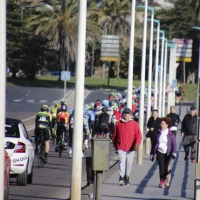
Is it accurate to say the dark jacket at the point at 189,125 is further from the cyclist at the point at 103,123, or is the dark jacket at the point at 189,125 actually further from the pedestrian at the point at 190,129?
the cyclist at the point at 103,123

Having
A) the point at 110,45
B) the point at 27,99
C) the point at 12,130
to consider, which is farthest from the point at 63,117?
the point at 110,45

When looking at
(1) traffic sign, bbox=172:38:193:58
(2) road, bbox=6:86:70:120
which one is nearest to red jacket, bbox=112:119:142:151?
(2) road, bbox=6:86:70:120

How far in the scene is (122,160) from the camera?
16.1 meters

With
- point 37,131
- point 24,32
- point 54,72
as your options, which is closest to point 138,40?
point 24,32

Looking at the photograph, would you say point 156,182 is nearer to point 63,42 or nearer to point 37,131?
point 37,131

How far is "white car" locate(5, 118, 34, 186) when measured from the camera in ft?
51.2

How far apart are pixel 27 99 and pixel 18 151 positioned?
46.8 m

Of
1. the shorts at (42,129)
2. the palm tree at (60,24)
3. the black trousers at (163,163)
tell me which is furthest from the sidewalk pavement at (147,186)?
the palm tree at (60,24)

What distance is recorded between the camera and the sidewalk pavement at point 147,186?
1447 centimetres

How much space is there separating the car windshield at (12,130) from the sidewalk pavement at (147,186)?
6.10 ft

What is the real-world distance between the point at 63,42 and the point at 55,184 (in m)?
59.9

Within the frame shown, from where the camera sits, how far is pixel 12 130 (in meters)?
16.2

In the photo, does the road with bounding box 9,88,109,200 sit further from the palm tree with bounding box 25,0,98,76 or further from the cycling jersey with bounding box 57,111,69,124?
the palm tree with bounding box 25,0,98,76

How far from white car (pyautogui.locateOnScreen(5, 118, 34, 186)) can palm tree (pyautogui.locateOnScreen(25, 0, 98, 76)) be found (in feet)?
196
